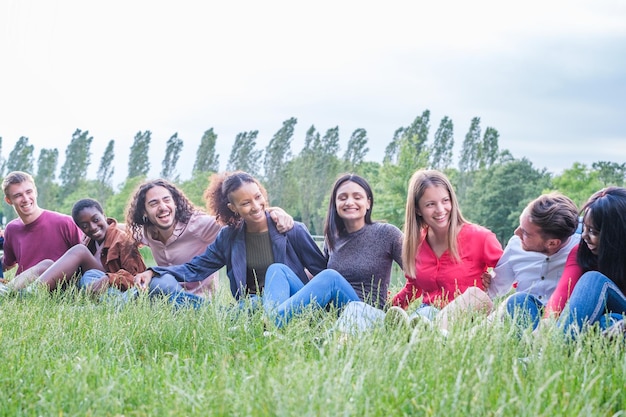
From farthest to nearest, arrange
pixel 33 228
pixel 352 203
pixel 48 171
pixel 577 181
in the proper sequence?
pixel 48 171 → pixel 577 181 → pixel 33 228 → pixel 352 203

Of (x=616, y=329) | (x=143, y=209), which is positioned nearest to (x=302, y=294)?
(x=616, y=329)

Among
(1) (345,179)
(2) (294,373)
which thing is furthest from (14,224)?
(2) (294,373)

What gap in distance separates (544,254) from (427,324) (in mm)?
1420

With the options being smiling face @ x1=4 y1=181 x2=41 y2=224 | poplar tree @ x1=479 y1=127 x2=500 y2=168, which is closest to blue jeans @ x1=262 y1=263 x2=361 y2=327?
smiling face @ x1=4 y1=181 x2=41 y2=224

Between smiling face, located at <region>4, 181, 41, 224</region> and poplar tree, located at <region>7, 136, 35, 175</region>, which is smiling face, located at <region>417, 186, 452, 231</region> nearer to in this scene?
smiling face, located at <region>4, 181, 41, 224</region>

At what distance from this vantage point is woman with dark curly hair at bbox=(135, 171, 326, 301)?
17.5ft

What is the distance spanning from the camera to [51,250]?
22.8 feet

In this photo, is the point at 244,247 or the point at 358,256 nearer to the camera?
the point at 358,256

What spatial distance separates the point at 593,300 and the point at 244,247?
2666 millimetres

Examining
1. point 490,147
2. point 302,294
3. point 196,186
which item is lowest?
point 196,186

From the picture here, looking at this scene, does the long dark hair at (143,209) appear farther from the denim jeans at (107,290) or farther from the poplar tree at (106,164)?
the poplar tree at (106,164)

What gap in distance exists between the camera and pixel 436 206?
4762 millimetres

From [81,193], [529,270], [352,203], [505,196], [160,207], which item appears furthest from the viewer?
[81,193]

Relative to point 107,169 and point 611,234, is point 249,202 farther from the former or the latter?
point 107,169
